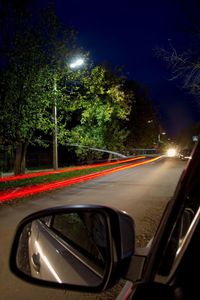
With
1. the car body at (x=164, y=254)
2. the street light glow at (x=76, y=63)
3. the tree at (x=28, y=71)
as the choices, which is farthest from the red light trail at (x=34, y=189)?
the car body at (x=164, y=254)

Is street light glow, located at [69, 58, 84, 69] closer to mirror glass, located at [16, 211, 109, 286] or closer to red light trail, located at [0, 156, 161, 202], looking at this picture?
red light trail, located at [0, 156, 161, 202]

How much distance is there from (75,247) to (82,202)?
32.0ft

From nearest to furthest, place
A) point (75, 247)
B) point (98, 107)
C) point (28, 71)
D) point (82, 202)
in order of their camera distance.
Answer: point (75, 247) < point (82, 202) < point (28, 71) < point (98, 107)

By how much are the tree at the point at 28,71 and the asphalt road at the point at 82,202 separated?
5.89 metres

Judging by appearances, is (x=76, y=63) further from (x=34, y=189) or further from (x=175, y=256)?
(x=175, y=256)

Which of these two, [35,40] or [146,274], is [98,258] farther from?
[35,40]

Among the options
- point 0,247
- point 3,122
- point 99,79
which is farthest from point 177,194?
point 99,79

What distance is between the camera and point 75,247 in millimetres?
2975

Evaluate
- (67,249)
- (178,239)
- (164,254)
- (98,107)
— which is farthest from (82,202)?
(98,107)

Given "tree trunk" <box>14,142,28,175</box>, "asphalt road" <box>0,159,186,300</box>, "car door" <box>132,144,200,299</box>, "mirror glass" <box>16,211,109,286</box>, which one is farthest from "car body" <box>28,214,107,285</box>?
"tree trunk" <box>14,142,28,175</box>

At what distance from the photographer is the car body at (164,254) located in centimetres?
155

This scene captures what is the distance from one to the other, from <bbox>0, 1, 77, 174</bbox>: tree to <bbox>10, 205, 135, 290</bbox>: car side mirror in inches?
696

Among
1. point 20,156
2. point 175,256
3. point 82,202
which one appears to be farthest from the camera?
point 20,156

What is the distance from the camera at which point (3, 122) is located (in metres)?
20.9
